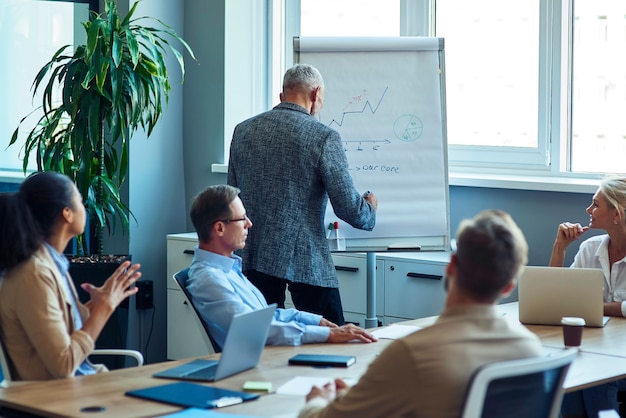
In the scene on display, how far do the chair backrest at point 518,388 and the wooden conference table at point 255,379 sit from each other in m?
0.56

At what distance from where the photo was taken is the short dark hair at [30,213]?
8.79 feet

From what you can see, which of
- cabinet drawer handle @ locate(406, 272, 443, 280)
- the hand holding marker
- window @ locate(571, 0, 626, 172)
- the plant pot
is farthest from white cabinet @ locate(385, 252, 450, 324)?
the plant pot

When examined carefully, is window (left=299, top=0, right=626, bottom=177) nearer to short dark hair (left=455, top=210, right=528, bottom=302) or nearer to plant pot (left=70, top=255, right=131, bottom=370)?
plant pot (left=70, top=255, right=131, bottom=370)

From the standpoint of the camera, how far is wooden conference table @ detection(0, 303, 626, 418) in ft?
7.86

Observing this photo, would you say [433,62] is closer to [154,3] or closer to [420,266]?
[420,266]

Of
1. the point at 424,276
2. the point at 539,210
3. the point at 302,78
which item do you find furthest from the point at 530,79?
the point at 302,78

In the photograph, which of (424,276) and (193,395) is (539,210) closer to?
(424,276)

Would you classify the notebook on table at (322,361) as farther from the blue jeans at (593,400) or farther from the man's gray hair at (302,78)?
the man's gray hair at (302,78)

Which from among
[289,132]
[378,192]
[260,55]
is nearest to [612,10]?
[378,192]

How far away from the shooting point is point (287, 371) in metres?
2.82

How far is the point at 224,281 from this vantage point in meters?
3.17

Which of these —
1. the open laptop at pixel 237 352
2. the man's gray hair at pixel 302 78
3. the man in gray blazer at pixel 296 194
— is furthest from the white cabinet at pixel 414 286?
the open laptop at pixel 237 352

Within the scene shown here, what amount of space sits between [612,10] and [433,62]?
0.90 metres

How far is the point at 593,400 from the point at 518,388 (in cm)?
141
